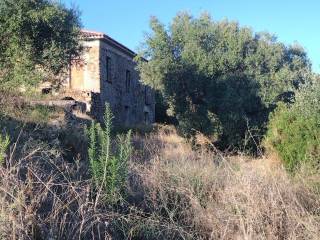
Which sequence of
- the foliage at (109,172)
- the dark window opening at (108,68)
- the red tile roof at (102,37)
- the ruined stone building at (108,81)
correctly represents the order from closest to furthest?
the foliage at (109,172) → the ruined stone building at (108,81) → the red tile roof at (102,37) → the dark window opening at (108,68)

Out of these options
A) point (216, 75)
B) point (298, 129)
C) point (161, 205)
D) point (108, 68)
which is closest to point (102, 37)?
point (108, 68)

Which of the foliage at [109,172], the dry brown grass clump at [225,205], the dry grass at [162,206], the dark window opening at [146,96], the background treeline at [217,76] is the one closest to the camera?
the dry grass at [162,206]

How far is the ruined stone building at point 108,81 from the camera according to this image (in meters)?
23.0

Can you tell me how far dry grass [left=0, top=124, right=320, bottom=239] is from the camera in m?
4.14

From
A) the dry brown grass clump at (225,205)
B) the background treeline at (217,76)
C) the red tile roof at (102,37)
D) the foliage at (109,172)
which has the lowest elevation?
the dry brown grass clump at (225,205)

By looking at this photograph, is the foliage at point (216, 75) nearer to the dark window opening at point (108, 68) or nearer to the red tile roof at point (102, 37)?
the red tile roof at point (102, 37)

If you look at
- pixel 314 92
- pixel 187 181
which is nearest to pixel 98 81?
pixel 314 92

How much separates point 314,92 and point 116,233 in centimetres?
771

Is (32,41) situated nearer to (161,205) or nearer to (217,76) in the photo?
(217,76)

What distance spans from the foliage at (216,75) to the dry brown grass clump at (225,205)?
12.5 meters

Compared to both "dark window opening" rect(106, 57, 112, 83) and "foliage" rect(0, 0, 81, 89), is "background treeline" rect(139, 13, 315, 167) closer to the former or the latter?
"foliage" rect(0, 0, 81, 89)

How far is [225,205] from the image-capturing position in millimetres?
5074

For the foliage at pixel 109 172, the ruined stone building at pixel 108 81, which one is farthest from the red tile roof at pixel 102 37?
the foliage at pixel 109 172

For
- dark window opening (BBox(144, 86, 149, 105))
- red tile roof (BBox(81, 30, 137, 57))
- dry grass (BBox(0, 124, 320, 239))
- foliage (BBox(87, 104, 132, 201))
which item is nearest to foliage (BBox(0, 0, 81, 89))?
dry grass (BBox(0, 124, 320, 239))
